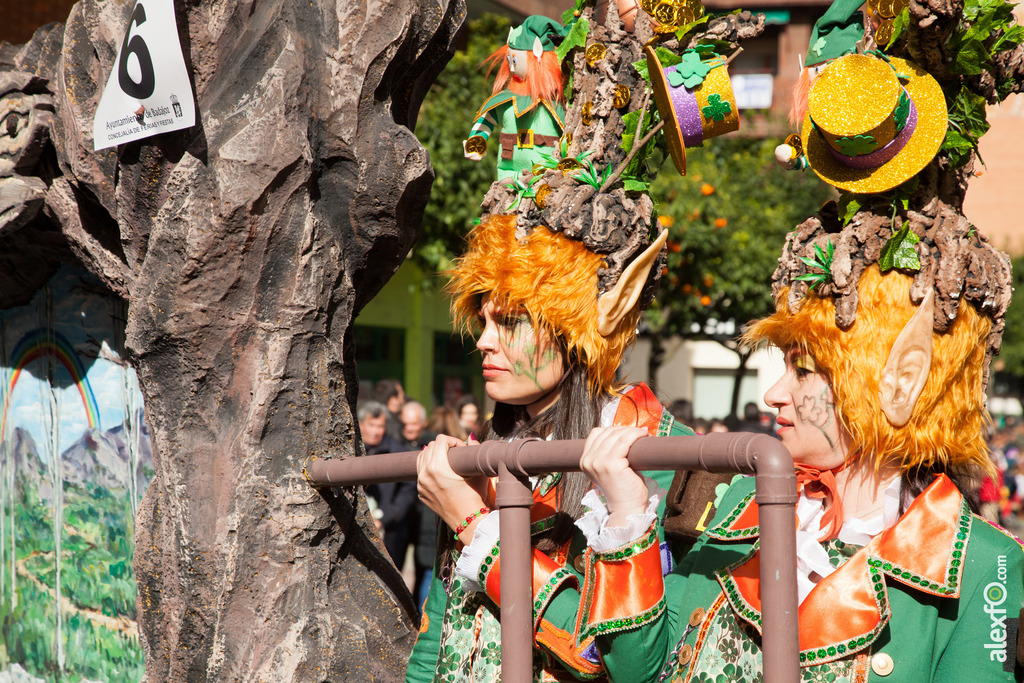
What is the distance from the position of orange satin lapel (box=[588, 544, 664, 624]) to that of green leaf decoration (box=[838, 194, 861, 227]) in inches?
27.2

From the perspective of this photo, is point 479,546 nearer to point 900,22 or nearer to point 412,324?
point 900,22

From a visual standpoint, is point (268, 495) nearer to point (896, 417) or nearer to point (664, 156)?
point (664, 156)

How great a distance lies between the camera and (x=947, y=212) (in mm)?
1731

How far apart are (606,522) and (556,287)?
55 cm

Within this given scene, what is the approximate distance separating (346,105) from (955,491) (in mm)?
1525

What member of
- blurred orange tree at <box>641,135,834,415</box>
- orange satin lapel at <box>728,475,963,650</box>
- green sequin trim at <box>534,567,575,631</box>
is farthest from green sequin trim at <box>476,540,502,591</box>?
blurred orange tree at <box>641,135,834,415</box>

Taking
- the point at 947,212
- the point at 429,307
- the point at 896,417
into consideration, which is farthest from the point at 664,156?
the point at 429,307

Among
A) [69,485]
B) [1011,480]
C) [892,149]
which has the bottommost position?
[1011,480]

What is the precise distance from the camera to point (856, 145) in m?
1.71

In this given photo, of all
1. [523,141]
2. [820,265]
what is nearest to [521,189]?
[523,141]

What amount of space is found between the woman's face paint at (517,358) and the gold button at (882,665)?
84cm

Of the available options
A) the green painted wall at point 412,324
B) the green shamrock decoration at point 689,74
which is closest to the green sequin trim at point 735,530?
the green shamrock decoration at point 689,74

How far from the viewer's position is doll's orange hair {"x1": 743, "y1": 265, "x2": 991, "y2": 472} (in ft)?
5.49

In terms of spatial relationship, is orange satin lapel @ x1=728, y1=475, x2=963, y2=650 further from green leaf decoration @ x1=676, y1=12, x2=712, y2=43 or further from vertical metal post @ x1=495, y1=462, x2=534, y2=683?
green leaf decoration @ x1=676, y1=12, x2=712, y2=43
